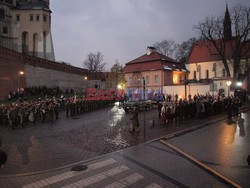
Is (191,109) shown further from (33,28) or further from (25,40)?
(25,40)

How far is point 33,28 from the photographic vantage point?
58812mm

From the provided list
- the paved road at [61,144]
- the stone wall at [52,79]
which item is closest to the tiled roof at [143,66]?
the stone wall at [52,79]

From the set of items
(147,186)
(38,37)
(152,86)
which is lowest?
(147,186)

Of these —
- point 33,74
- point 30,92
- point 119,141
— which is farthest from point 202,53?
point 119,141

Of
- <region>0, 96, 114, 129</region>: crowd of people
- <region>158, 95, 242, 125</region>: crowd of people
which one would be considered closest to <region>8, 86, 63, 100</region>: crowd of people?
<region>0, 96, 114, 129</region>: crowd of people

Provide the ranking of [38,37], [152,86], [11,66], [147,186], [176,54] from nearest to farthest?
[147,186]
[11,66]
[152,86]
[38,37]
[176,54]

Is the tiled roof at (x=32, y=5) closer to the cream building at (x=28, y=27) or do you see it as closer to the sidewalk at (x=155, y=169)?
the cream building at (x=28, y=27)

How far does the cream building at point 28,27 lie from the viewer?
192 feet

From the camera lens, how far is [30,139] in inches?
533

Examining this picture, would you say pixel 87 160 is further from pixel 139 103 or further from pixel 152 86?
pixel 152 86

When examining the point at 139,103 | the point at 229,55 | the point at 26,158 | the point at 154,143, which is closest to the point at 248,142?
the point at 154,143

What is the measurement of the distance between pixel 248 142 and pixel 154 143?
4.62 meters

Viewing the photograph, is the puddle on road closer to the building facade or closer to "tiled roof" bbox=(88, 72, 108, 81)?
the building facade

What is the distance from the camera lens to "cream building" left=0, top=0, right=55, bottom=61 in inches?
2307
